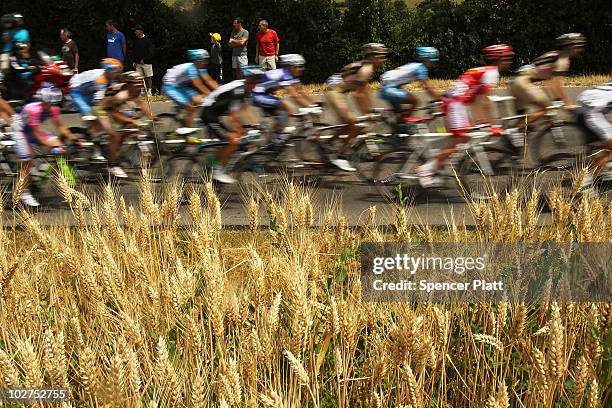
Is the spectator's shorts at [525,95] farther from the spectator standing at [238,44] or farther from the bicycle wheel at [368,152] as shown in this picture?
the spectator standing at [238,44]

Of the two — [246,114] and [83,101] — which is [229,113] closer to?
[246,114]

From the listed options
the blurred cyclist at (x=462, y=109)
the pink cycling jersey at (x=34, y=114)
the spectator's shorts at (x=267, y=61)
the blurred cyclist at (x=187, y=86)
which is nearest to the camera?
the blurred cyclist at (x=462, y=109)

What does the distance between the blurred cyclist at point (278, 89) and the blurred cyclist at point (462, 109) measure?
2.14 metres

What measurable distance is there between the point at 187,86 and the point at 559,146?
5.46 metres

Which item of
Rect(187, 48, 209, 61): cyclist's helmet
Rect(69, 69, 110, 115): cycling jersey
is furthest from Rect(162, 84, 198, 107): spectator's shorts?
Rect(69, 69, 110, 115): cycling jersey

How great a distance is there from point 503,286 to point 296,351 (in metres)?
1.03

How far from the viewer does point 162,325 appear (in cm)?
314

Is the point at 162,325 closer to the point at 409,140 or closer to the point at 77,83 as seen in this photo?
the point at 409,140

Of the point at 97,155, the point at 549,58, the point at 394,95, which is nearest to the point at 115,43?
the point at 97,155

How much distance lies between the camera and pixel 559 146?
8961 millimetres

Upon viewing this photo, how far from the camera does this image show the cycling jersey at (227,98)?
1007 cm

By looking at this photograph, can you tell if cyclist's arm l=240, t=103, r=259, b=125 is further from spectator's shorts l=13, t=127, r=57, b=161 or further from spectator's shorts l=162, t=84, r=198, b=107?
spectator's shorts l=13, t=127, r=57, b=161

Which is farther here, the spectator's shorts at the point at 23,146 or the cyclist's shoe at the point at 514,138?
the spectator's shorts at the point at 23,146

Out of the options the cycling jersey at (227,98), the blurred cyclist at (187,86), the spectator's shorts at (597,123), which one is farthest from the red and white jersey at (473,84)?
the blurred cyclist at (187,86)
